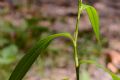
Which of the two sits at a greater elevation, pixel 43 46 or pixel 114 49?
pixel 43 46

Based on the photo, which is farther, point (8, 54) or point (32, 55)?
point (8, 54)

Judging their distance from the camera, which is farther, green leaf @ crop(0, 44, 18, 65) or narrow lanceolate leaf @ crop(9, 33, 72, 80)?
green leaf @ crop(0, 44, 18, 65)

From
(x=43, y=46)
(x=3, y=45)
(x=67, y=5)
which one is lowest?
(x=67, y=5)

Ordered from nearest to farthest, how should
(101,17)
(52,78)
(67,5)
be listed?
(52,78) < (101,17) < (67,5)

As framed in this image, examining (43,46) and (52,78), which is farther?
(52,78)

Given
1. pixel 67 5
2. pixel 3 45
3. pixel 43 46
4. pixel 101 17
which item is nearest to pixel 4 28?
pixel 3 45

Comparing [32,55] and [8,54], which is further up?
[32,55]

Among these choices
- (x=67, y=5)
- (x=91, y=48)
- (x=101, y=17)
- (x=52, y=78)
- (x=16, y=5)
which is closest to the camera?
(x=52, y=78)

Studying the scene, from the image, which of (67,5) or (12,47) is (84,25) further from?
(12,47)

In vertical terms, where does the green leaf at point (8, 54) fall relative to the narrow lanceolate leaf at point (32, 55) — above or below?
below

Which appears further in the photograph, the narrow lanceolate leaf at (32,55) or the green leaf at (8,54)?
the green leaf at (8,54)

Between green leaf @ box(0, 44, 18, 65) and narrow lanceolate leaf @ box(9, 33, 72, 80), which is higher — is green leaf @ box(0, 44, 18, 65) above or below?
below
